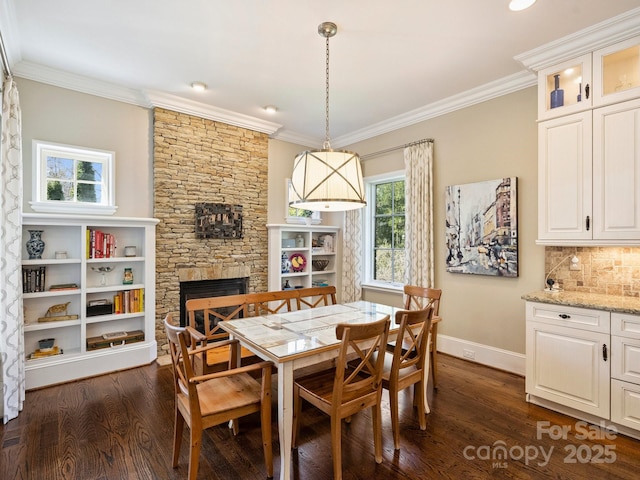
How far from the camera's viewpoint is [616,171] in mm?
2523

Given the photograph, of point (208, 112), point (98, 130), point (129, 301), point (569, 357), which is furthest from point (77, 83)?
point (569, 357)

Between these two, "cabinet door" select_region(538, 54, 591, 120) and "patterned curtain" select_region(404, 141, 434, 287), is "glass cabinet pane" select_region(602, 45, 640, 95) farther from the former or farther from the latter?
"patterned curtain" select_region(404, 141, 434, 287)

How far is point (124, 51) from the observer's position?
2.92m

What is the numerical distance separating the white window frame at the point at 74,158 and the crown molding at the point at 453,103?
3.49 meters

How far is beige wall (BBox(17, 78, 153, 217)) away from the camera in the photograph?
3230 millimetres

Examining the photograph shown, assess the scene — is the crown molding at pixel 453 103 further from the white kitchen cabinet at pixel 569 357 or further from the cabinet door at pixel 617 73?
the white kitchen cabinet at pixel 569 357

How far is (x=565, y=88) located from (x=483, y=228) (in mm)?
1478

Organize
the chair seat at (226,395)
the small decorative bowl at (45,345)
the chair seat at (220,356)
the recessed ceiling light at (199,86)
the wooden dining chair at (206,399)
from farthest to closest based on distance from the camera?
the recessed ceiling light at (199,86)
the small decorative bowl at (45,345)
the chair seat at (220,356)
the chair seat at (226,395)
the wooden dining chair at (206,399)

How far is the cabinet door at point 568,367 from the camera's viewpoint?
2.40 meters

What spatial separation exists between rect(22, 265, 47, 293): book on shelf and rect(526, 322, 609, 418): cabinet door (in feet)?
15.2

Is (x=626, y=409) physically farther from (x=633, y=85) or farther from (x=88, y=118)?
(x=88, y=118)

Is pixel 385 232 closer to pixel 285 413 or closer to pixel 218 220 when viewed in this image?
pixel 218 220

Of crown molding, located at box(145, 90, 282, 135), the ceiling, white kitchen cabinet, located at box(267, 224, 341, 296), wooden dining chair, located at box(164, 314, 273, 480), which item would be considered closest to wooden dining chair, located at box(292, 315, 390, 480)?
wooden dining chair, located at box(164, 314, 273, 480)

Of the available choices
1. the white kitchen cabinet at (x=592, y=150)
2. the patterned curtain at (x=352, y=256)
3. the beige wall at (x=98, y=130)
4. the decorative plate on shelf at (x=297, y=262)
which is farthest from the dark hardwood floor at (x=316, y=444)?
the decorative plate on shelf at (x=297, y=262)
